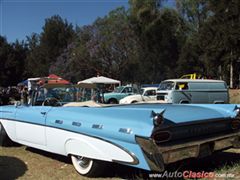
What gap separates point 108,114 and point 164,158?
3.41 ft

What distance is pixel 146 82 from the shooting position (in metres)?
41.8

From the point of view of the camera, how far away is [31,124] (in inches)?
231

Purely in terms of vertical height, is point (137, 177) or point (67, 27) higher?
point (67, 27)

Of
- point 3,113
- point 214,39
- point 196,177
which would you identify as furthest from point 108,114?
point 214,39

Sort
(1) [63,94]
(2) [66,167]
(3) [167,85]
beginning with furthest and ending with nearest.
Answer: (3) [167,85] → (1) [63,94] → (2) [66,167]

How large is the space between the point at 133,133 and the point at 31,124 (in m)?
2.51

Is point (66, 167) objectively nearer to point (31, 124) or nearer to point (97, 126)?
point (31, 124)

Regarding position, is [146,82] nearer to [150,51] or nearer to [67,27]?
[150,51]

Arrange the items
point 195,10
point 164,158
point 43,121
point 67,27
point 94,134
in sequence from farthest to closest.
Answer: point 67,27
point 195,10
point 43,121
point 94,134
point 164,158

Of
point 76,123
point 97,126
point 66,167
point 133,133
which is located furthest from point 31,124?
point 133,133

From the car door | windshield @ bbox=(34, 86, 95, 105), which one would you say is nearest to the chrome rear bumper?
the car door

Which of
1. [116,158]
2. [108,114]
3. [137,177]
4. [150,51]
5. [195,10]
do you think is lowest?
[137,177]

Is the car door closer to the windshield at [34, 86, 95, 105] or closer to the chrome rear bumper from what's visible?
the windshield at [34, 86, 95, 105]

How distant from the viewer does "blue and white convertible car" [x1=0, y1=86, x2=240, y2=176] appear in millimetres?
3955
